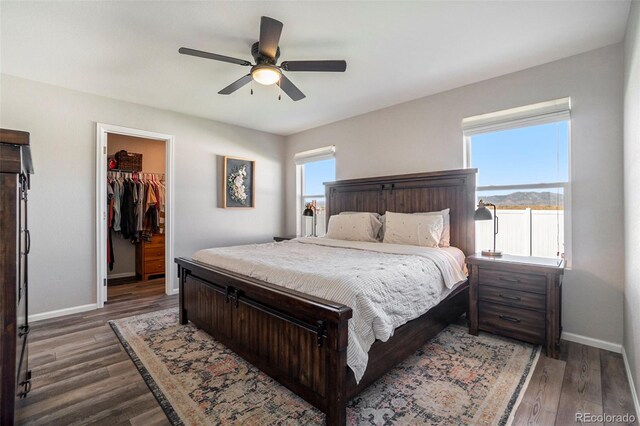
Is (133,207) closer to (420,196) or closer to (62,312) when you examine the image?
(62,312)

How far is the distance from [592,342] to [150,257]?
19.5 ft

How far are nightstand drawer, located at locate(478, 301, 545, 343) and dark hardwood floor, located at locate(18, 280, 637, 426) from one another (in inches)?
8.2

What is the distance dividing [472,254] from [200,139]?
408 centimetres

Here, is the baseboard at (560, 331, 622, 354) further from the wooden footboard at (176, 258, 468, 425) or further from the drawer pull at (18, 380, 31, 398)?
the drawer pull at (18, 380, 31, 398)

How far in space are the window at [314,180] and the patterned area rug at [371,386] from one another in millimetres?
2830

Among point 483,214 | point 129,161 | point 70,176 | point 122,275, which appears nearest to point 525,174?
point 483,214

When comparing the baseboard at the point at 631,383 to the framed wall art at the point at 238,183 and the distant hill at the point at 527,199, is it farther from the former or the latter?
the framed wall art at the point at 238,183

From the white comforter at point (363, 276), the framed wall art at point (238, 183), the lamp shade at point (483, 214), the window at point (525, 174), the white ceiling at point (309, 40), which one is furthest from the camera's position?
the framed wall art at point (238, 183)

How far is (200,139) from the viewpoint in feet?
14.7

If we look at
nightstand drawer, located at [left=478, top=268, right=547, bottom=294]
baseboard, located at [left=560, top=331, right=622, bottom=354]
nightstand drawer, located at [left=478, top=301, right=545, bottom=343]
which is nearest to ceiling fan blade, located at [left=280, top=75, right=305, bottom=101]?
nightstand drawer, located at [left=478, top=268, right=547, bottom=294]

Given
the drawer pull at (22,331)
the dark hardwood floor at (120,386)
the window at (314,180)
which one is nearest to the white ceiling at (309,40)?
the window at (314,180)

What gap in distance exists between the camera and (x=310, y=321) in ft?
5.49

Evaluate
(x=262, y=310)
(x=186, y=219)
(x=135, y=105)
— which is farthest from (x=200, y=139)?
(x=262, y=310)

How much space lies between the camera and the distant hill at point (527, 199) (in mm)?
2814
